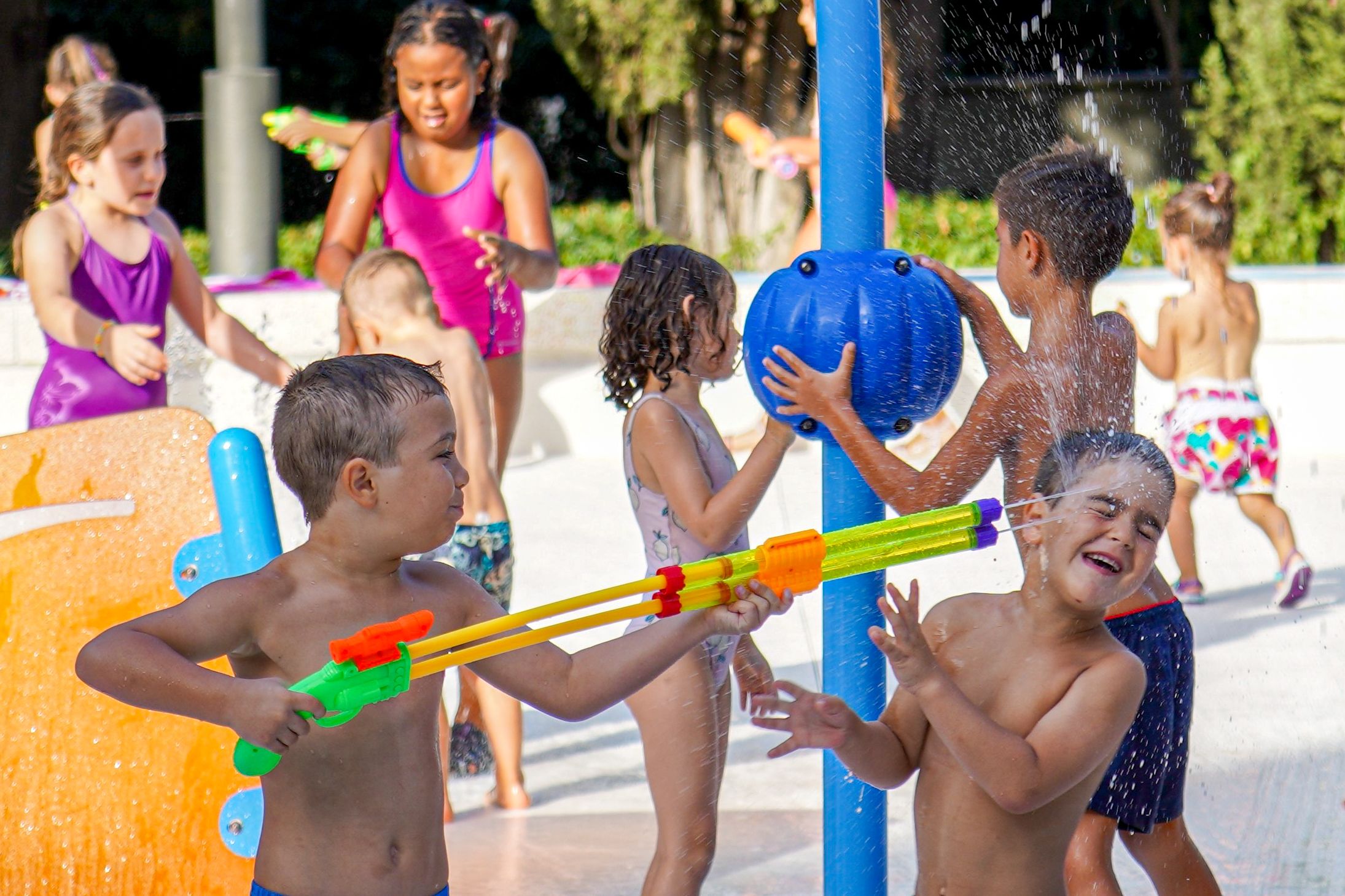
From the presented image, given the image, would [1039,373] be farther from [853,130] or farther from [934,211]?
[934,211]

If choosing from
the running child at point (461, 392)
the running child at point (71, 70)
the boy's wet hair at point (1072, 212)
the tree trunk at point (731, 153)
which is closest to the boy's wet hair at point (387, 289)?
the running child at point (461, 392)

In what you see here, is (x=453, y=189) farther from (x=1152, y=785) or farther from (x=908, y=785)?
(x=1152, y=785)

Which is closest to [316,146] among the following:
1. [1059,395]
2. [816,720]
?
[1059,395]

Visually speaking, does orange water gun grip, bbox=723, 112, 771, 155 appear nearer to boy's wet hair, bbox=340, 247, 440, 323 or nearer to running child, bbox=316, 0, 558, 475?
running child, bbox=316, 0, 558, 475

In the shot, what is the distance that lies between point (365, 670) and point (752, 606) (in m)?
0.47

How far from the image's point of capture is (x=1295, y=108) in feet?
33.9

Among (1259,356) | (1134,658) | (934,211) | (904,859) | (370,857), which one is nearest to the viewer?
(370,857)

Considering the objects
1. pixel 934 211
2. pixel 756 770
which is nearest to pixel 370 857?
pixel 756 770

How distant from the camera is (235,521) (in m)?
2.54

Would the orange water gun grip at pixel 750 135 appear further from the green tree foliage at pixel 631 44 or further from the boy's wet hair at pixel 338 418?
the boy's wet hair at pixel 338 418

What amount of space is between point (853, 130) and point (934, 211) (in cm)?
758

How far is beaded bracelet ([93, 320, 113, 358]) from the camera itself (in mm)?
3713

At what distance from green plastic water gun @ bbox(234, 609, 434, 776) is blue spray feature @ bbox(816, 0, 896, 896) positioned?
0.99 metres

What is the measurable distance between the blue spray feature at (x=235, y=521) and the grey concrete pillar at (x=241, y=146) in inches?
216
